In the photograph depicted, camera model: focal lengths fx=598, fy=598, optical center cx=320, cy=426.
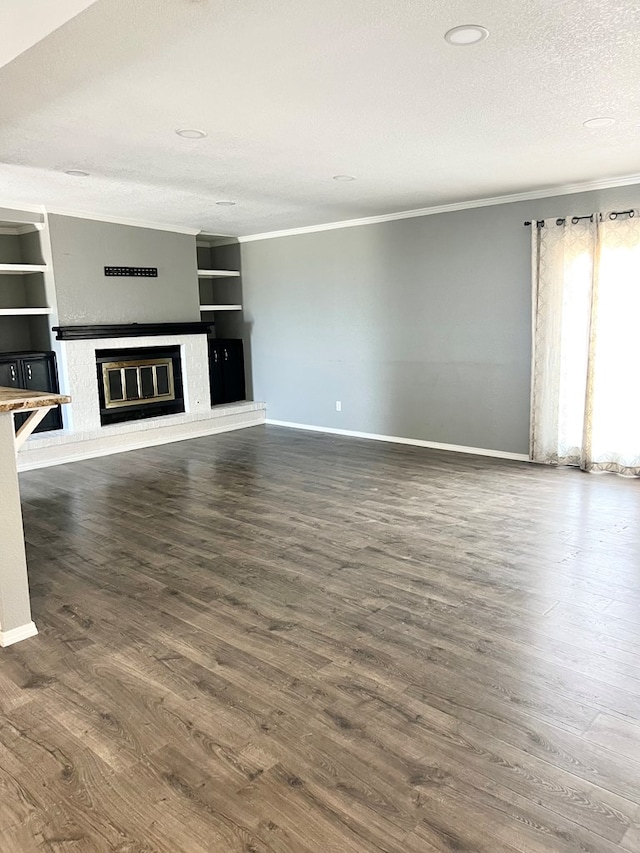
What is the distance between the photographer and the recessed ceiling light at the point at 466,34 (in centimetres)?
232

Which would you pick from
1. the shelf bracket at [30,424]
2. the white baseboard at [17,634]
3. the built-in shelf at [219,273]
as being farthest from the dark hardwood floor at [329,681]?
the built-in shelf at [219,273]

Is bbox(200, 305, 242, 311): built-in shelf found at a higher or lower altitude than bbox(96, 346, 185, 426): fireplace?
higher

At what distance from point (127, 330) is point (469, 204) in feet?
12.8

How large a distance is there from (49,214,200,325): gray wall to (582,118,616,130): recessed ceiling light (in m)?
4.98

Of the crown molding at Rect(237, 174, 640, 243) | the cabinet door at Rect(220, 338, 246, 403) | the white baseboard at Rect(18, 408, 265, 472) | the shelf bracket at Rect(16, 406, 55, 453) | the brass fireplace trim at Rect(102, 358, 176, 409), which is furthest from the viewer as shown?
the cabinet door at Rect(220, 338, 246, 403)

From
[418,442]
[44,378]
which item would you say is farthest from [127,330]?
[418,442]

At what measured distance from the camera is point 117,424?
22.3 feet

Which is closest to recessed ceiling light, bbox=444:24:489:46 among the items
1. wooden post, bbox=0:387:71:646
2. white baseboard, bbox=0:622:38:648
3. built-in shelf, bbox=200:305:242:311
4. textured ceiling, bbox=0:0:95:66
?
textured ceiling, bbox=0:0:95:66

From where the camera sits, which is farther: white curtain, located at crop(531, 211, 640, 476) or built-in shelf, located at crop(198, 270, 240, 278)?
built-in shelf, located at crop(198, 270, 240, 278)

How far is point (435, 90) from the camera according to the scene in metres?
2.95

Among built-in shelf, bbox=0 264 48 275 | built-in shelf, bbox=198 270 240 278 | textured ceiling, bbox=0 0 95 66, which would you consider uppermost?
textured ceiling, bbox=0 0 95 66

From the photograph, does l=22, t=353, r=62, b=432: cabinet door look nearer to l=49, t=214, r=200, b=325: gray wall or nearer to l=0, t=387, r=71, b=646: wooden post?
l=49, t=214, r=200, b=325: gray wall

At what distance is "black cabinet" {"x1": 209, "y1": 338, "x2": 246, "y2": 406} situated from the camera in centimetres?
820

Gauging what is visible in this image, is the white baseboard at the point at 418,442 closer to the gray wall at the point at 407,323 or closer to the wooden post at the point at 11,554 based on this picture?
the gray wall at the point at 407,323
